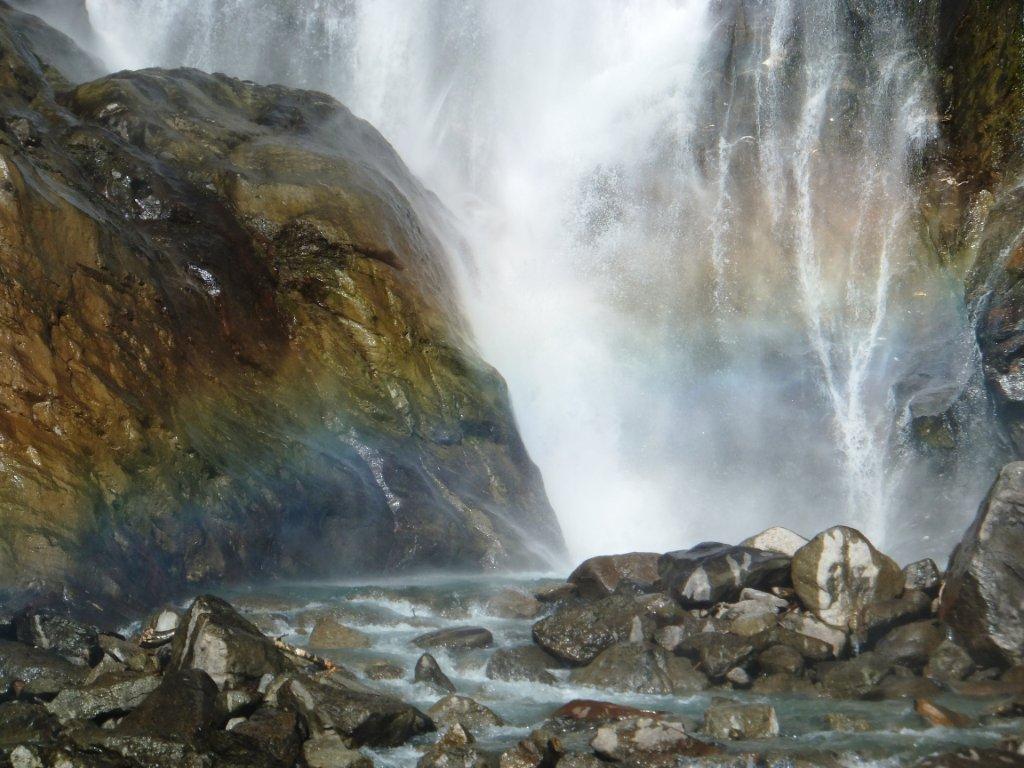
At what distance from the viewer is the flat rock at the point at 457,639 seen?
9.62m

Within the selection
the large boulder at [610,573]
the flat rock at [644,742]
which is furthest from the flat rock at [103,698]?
the large boulder at [610,573]

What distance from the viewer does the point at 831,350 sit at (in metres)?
20.1

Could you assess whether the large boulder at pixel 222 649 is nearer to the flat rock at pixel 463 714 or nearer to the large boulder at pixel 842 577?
the flat rock at pixel 463 714

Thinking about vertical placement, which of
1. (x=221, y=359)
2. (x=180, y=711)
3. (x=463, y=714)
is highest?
(x=221, y=359)

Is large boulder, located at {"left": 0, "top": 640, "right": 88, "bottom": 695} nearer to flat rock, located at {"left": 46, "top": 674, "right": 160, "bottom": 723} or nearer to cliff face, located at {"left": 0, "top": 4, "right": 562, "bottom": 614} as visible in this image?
flat rock, located at {"left": 46, "top": 674, "right": 160, "bottom": 723}

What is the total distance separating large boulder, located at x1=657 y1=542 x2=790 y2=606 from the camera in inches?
397

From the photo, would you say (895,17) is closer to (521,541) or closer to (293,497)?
(521,541)

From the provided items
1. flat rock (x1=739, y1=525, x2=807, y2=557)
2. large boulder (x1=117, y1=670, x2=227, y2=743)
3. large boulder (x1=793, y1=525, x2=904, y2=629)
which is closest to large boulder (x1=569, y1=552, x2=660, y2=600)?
flat rock (x1=739, y1=525, x2=807, y2=557)

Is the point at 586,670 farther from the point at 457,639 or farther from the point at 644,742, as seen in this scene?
the point at 644,742

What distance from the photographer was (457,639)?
9727 millimetres

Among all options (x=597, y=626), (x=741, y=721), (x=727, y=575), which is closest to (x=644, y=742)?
(x=741, y=721)

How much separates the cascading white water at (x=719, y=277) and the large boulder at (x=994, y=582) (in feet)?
20.0

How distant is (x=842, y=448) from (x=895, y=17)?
426 inches

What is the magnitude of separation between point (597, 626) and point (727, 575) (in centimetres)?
174
